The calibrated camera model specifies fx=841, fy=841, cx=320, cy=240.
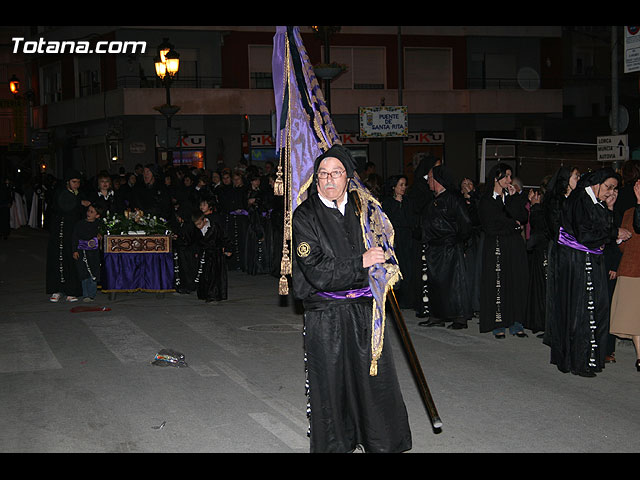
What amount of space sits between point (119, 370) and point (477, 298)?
16.4ft

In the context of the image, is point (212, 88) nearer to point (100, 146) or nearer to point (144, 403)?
point (100, 146)

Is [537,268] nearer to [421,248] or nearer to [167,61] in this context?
[421,248]

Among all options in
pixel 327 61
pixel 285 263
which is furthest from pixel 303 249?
pixel 327 61

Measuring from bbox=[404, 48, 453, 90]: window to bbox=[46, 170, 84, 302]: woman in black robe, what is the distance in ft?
84.2

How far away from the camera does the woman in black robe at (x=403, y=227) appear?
12.6 m

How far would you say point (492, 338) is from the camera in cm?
1032

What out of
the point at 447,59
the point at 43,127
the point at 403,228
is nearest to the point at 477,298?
the point at 403,228

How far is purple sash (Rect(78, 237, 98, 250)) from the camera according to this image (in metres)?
13.5

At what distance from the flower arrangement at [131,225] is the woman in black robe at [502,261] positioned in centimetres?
587

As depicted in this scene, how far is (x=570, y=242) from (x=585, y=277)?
386 mm

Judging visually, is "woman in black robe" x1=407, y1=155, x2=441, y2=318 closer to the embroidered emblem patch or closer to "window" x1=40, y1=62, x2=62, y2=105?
the embroidered emblem patch

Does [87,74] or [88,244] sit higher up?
[87,74]

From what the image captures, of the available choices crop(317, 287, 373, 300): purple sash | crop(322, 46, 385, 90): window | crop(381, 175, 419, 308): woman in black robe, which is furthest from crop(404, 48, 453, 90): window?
crop(317, 287, 373, 300): purple sash

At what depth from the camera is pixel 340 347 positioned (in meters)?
5.53
